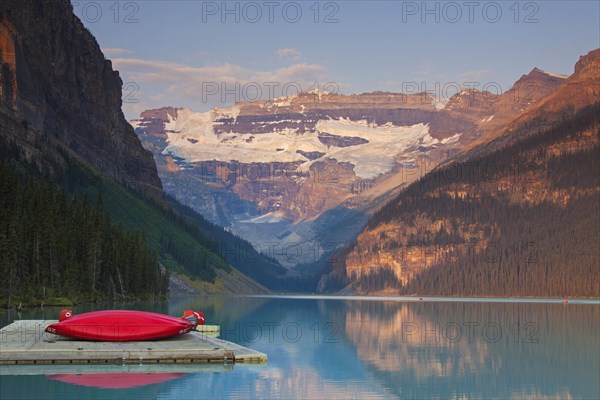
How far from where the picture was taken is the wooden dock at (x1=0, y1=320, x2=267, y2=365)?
60094mm

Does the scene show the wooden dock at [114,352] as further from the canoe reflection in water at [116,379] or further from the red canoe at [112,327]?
the canoe reflection in water at [116,379]

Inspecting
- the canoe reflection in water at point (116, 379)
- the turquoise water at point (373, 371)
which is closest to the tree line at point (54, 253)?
the turquoise water at point (373, 371)

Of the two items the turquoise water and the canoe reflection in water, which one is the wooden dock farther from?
the canoe reflection in water

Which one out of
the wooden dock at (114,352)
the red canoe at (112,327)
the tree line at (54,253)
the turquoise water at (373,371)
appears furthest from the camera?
the tree line at (54,253)

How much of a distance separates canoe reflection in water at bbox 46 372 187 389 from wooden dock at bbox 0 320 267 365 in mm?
4193

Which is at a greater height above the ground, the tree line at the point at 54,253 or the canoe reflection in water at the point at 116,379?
the tree line at the point at 54,253

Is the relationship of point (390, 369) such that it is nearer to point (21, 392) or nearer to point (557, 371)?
point (557, 371)

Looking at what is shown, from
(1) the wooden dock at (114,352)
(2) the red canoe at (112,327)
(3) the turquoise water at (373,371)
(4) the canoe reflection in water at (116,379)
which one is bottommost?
(3) the turquoise water at (373,371)

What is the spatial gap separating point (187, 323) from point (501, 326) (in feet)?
173

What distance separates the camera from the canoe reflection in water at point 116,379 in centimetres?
5294

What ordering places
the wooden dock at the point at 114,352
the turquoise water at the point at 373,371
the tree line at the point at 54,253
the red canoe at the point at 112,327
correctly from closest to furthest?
the turquoise water at the point at 373,371 < the wooden dock at the point at 114,352 < the red canoe at the point at 112,327 < the tree line at the point at 54,253

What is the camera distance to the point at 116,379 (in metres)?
54.5

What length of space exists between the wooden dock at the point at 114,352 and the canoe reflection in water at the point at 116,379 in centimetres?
419

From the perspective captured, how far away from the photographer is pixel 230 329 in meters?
102
